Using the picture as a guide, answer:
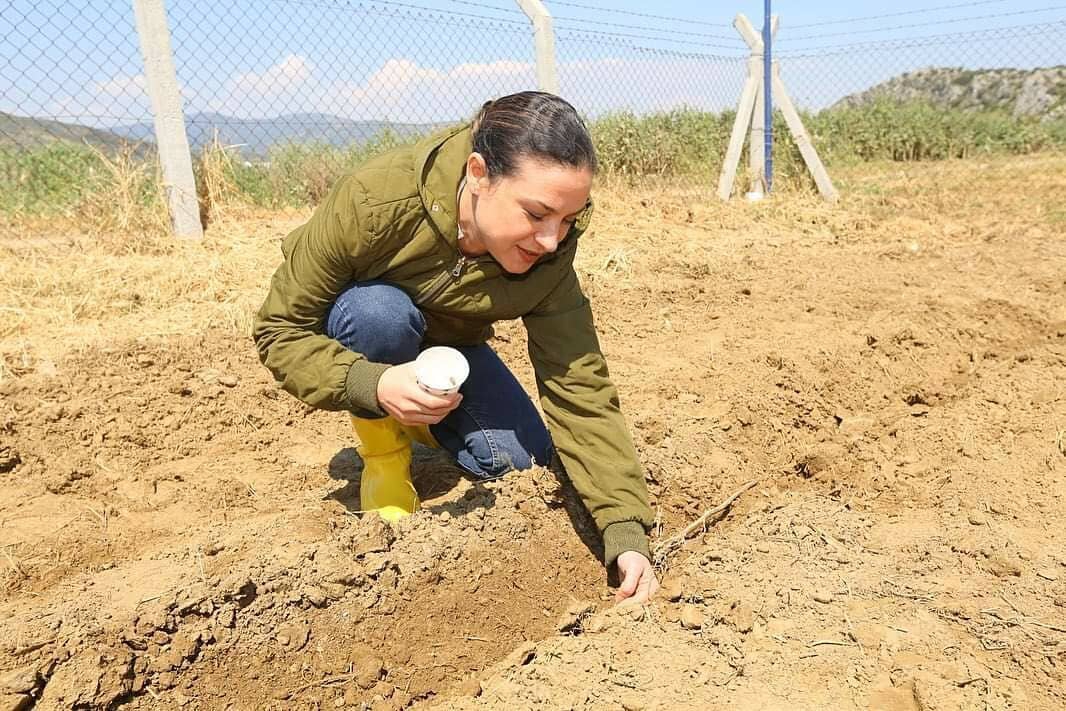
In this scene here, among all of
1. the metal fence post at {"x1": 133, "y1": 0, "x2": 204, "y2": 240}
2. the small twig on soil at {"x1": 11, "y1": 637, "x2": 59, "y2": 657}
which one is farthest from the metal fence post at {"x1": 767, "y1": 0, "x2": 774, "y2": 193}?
the small twig on soil at {"x1": 11, "y1": 637, "x2": 59, "y2": 657}

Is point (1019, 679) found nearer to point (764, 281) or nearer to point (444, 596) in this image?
point (444, 596)

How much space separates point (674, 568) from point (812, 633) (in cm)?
46

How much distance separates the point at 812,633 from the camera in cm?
182

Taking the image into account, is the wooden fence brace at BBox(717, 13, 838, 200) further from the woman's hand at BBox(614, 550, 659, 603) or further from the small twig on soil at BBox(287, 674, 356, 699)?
the small twig on soil at BBox(287, 674, 356, 699)

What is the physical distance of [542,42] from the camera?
23.5ft

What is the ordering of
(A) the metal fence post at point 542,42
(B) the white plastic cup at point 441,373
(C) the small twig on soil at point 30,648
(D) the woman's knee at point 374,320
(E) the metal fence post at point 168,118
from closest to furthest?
(C) the small twig on soil at point 30,648 < (B) the white plastic cup at point 441,373 < (D) the woman's knee at point 374,320 < (E) the metal fence post at point 168,118 < (A) the metal fence post at point 542,42

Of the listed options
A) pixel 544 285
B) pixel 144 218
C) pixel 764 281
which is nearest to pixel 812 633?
pixel 544 285

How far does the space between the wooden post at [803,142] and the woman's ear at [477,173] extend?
7.59 meters

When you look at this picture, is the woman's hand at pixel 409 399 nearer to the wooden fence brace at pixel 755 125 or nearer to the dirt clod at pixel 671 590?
the dirt clod at pixel 671 590

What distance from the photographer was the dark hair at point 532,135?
176cm

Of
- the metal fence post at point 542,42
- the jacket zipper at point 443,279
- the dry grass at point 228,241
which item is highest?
the metal fence post at point 542,42

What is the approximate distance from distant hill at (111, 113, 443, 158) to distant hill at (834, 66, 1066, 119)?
13.2m

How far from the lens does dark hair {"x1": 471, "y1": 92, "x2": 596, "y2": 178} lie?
176 cm

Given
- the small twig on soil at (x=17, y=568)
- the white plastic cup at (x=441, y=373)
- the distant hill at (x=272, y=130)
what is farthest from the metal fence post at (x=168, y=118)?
the white plastic cup at (x=441, y=373)
